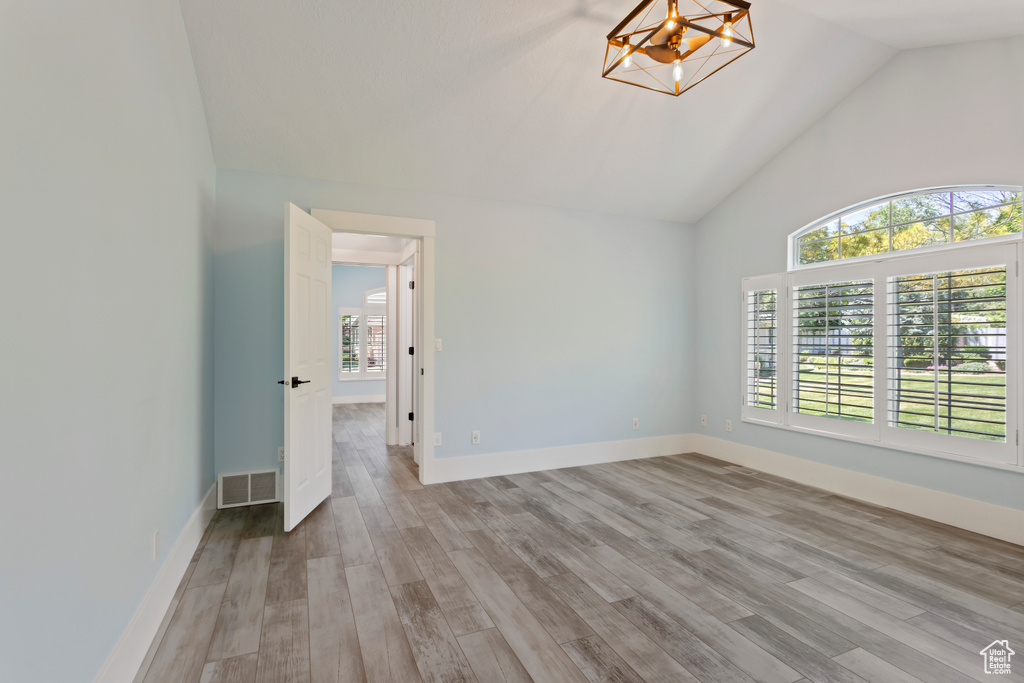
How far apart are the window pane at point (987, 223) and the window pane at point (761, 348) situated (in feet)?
4.58

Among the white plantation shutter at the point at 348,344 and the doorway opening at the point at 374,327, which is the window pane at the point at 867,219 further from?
the white plantation shutter at the point at 348,344

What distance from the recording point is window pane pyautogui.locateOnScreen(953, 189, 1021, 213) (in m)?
3.12

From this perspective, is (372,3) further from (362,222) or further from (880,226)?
(880,226)

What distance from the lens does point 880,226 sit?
380cm

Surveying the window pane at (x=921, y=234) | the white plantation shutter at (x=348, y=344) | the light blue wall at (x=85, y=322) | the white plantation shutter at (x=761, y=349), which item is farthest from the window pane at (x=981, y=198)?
the white plantation shutter at (x=348, y=344)

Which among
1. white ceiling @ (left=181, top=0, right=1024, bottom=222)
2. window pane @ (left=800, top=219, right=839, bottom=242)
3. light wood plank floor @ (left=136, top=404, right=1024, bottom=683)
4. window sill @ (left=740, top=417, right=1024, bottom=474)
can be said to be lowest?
light wood plank floor @ (left=136, top=404, right=1024, bottom=683)

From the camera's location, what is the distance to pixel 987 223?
126 inches

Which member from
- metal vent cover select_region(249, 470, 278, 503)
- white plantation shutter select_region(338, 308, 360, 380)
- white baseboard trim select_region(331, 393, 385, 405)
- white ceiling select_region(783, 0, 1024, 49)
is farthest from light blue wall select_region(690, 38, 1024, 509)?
white plantation shutter select_region(338, 308, 360, 380)

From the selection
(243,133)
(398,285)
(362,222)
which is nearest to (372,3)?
(243,133)

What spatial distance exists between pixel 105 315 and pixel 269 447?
7.62ft

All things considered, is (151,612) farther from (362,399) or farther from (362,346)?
(362,346)

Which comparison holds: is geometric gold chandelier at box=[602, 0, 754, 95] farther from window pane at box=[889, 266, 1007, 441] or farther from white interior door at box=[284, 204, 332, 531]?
white interior door at box=[284, 204, 332, 531]

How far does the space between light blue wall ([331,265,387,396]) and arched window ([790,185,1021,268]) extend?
25.4ft

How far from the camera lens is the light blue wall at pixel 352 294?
32.5 ft
